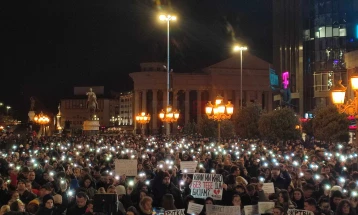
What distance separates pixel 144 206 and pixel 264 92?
106310mm

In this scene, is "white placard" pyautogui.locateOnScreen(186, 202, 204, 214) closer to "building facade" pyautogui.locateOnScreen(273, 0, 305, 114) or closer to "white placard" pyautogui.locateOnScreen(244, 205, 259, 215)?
"white placard" pyautogui.locateOnScreen(244, 205, 259, 215)

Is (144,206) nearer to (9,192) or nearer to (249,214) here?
(249,214)

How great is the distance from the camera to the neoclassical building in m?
110

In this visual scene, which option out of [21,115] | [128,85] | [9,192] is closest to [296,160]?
[9,192]

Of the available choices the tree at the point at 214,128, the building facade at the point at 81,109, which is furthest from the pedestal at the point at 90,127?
the building facade at the point at 81,109

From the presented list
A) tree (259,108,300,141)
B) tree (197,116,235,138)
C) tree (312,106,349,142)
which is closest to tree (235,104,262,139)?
tree (197,116,235,138)

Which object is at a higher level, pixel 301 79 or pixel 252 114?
pixel 301 79

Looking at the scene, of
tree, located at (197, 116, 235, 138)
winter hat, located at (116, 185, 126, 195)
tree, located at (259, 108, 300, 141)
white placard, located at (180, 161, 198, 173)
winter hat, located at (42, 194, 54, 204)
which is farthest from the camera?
tree, located at (197, 116, 235, 138)

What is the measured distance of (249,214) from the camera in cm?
995

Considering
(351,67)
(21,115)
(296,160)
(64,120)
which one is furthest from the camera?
(64,120)

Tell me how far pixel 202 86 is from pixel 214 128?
176ft

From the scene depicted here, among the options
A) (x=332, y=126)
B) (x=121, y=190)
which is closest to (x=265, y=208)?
(x=121, y=190)

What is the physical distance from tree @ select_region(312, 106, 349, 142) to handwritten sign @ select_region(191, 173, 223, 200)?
33843mm

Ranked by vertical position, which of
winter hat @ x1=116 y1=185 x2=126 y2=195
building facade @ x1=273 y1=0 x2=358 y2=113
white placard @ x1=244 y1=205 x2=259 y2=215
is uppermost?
building facade @ x1=273 y1=0 x2=358 y2=113
